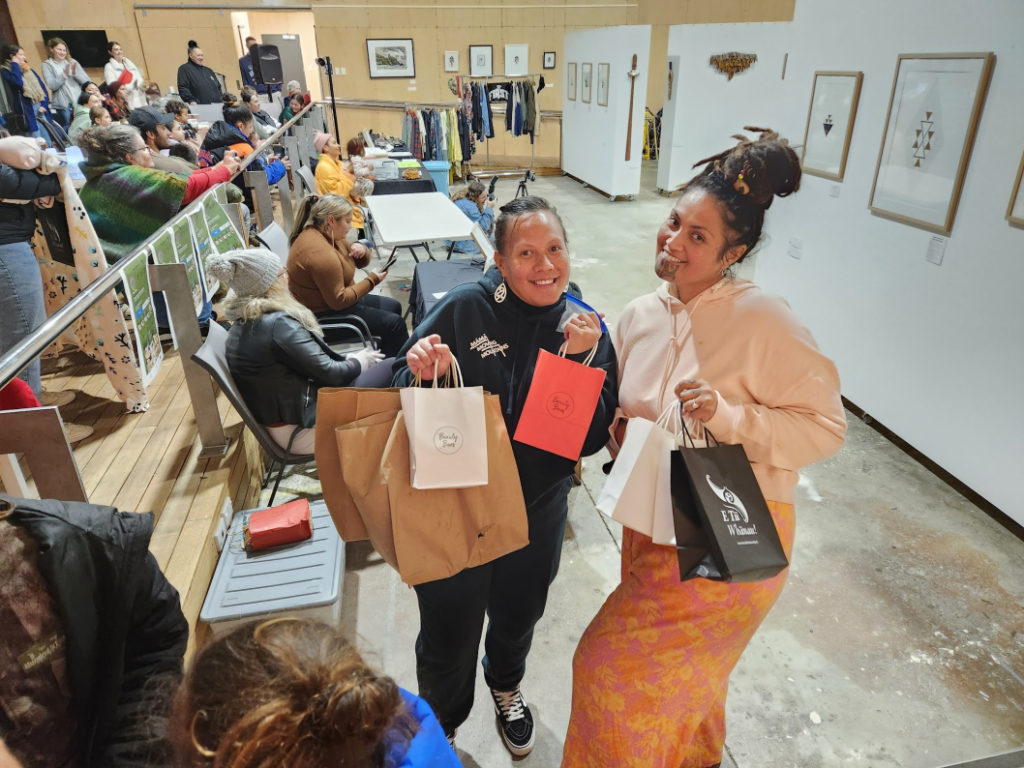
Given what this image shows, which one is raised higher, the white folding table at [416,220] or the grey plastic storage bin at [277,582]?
the white folding table at [416,220]

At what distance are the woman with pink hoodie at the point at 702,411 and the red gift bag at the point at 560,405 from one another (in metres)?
0.15

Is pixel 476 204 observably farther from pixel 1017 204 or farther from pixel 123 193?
pixel 1017 204

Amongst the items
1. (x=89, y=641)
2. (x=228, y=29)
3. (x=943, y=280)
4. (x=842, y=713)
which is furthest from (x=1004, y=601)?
(x=228, y=29)

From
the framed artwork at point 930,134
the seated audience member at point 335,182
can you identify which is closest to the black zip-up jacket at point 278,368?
the framed artwork at point 930,134

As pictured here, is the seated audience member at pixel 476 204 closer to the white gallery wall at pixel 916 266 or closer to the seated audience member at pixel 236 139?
the seated audience member at pixel 236 139

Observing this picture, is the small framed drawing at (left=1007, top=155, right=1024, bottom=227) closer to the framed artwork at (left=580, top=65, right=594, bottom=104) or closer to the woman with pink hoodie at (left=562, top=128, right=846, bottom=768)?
the woman with pink hoodie at (left=562, top=128, right=846, bottom=768)

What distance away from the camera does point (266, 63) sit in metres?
11.5

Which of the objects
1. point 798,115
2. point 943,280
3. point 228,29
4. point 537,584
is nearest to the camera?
point 537,584

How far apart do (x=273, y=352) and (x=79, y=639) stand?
1683 mm

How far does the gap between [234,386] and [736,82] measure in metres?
8.02

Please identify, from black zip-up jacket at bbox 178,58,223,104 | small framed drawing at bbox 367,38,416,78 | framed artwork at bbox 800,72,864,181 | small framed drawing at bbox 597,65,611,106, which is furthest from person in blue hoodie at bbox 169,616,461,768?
small framed drawing at bbox 367,38,416,78

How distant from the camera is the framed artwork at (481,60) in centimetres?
1248

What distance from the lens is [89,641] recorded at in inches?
42.3

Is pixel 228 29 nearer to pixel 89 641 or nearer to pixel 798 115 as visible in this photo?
pixel 798 115
